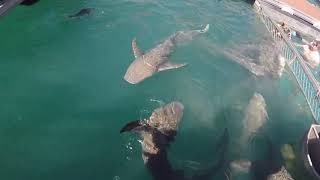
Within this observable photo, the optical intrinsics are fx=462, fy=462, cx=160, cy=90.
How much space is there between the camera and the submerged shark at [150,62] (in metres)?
22.0

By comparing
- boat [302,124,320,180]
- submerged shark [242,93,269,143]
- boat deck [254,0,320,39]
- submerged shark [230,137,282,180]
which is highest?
boat deck [254,0,320,39]

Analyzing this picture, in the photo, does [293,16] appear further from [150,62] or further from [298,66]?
[150,62]

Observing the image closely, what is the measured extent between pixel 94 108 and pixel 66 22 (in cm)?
640

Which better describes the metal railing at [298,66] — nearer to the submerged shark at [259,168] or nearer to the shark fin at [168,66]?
the submerged shark at [259,168]

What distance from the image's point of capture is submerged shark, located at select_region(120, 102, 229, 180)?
1762cm

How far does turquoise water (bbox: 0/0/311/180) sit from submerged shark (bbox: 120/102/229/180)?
1.35 feet

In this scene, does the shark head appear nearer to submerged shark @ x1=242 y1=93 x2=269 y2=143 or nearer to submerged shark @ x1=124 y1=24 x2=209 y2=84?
submerged shark @ x1=124 y1=24 x2=209 y2=84

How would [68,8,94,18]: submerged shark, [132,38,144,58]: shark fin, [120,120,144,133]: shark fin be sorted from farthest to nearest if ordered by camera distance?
[68,8,94,18]: submerged shark, [132,38,144,58]: shark fin, [120,120,144,133]: shark fin

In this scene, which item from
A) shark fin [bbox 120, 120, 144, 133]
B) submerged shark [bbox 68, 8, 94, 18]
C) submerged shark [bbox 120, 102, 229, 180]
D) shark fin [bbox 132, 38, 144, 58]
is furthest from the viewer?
submerged shark [bbox 68, 8, 94, 18]

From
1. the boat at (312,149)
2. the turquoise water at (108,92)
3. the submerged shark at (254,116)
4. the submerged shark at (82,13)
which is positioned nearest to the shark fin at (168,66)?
the turquoise water at (108,92)

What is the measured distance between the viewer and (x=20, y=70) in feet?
70.5

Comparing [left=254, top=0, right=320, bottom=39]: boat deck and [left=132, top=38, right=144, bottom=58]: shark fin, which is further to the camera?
[left=254, top=0, right=320, bottom=39]: boat deck

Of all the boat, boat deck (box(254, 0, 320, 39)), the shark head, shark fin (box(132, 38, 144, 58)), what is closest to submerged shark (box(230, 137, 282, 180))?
the boat

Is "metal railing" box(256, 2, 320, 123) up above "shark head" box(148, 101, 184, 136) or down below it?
above
